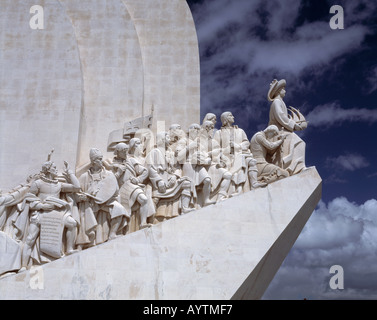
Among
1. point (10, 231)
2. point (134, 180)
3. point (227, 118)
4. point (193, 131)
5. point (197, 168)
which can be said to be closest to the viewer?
point (10, 231)

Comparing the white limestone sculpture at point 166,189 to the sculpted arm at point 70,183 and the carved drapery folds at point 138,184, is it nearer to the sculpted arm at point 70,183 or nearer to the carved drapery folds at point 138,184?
the carved drapery folds at point 138,184

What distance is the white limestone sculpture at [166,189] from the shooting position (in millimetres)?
9117

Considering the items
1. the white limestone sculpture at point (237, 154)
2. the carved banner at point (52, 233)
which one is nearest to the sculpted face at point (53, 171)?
the carved banner at point (52, 233)

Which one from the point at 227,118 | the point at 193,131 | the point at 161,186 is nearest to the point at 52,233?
the point at 161,186

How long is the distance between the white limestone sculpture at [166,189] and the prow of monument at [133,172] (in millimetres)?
17

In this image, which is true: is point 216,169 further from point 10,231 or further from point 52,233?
point 10,231

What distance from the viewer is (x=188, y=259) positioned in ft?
27.5

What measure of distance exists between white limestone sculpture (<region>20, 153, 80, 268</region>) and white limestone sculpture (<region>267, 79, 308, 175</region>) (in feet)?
11.4

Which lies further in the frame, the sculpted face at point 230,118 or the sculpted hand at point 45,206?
the sculpted face at point 230,118

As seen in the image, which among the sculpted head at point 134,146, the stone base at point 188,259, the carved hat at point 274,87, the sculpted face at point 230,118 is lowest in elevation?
the stone base at point 188,259

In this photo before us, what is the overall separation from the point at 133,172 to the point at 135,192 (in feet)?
1.25
